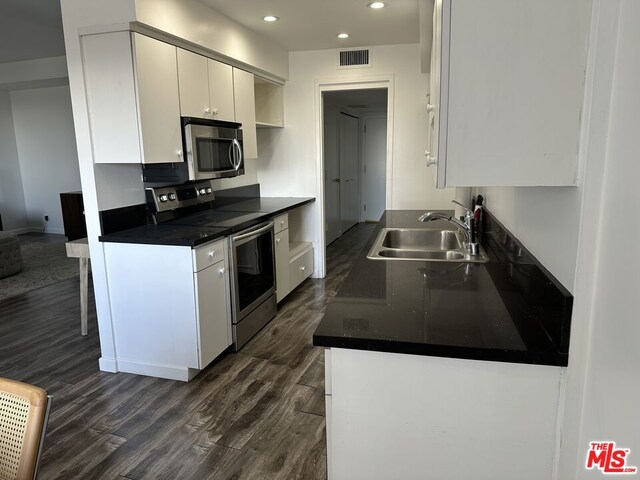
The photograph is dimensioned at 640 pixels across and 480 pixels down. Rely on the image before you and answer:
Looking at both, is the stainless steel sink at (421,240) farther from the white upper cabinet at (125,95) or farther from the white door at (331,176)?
the white door at (331,176)

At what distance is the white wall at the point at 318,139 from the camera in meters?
4.37

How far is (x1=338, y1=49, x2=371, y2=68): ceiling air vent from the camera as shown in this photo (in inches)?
175

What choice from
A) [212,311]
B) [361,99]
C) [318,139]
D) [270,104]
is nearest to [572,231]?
[212,311]

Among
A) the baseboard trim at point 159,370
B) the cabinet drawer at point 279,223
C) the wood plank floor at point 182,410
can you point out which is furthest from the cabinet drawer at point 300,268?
the baseboard trim at point 159,370

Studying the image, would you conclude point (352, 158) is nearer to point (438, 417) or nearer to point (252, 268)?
point (252, 268)

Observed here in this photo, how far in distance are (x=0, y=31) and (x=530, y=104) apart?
5.23 meters

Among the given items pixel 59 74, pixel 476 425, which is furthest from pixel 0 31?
pixel 476 425

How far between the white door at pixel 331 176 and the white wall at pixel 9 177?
18.2 ft

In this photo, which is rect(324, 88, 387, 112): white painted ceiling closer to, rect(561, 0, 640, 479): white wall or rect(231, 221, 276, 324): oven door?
rect(231, 221, 276, 324): oven door

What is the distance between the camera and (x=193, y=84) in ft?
9.71

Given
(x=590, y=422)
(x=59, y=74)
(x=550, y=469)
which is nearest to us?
(x=590, y=422)

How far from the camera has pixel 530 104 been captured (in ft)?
3.37

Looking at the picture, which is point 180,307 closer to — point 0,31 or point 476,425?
point 476,425

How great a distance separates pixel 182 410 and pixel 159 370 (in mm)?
441
